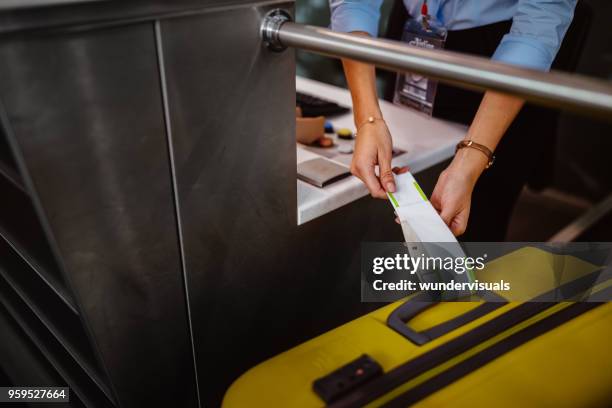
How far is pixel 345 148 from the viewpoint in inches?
44.1

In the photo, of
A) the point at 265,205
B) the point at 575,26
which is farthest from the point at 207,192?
the point at 575,26

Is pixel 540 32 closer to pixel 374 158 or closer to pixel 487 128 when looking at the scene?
pixel 487 128

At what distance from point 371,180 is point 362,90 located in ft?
0.85

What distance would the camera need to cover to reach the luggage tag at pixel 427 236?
0.72 meters

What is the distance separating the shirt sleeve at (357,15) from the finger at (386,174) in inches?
14.0

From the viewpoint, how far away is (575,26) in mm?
1262

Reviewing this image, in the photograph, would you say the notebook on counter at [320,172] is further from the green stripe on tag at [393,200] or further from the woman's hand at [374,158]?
the green stripe on tag at [393,200]

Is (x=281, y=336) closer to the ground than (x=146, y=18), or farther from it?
closer to the ground

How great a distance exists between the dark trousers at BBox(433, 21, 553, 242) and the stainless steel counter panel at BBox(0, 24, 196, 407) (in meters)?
0.79

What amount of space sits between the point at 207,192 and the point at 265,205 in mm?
119

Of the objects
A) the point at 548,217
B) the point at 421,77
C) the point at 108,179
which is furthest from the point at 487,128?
the point at 548,217

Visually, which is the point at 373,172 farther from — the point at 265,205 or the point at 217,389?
the point at 217,389

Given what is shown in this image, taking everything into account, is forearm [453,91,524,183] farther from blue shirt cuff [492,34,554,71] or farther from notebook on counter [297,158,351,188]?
notebook on counter [297,158,351,188]

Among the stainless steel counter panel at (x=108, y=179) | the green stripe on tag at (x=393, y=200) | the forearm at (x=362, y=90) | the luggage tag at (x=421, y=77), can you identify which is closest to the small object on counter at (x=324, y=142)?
the forearm at (x=362, y=90)
